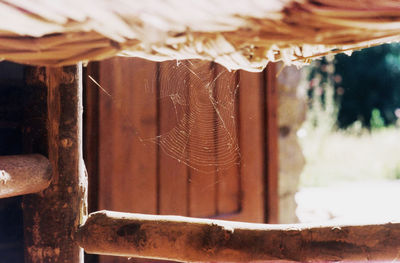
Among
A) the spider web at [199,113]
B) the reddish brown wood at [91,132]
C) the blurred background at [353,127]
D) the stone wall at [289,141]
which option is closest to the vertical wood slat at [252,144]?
the spider web at [199,113]

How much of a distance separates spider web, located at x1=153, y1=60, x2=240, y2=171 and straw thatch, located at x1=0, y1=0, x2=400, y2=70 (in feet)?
4.53

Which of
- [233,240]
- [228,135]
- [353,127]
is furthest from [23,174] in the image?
[353,127]

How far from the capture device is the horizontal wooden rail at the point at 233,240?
1127 millimetres

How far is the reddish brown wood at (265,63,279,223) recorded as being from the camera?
322cm

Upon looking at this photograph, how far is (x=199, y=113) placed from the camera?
8.47ft

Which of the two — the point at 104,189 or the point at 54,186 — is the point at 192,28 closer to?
the point at 54,186

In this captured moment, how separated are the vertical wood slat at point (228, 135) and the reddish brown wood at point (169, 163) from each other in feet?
0.95

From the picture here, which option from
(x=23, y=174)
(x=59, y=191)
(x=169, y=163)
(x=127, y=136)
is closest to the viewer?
(x=23, y=174)

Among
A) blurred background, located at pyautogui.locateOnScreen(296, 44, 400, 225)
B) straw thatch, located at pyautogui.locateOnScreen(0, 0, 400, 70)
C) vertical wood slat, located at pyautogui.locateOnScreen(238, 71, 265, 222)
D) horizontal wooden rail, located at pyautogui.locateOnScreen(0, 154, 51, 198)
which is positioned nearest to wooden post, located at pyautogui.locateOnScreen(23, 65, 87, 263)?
horizontal wooden rail, located at pyautogui.locateOnScreen(0, 154, 51, 198)

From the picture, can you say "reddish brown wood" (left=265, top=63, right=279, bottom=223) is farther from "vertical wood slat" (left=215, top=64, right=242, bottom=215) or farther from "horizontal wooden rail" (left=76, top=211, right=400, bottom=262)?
"horizontal wooden rail" (left=76, top=211, right=400, bottom=262)

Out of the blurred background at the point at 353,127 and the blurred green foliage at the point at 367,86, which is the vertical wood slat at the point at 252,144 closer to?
the blurred background at the point at 353,127

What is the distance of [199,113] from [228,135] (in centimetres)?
35

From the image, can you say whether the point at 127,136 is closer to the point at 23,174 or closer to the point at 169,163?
the point at 169,163

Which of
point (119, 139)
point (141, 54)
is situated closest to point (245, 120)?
point (119, 139)
